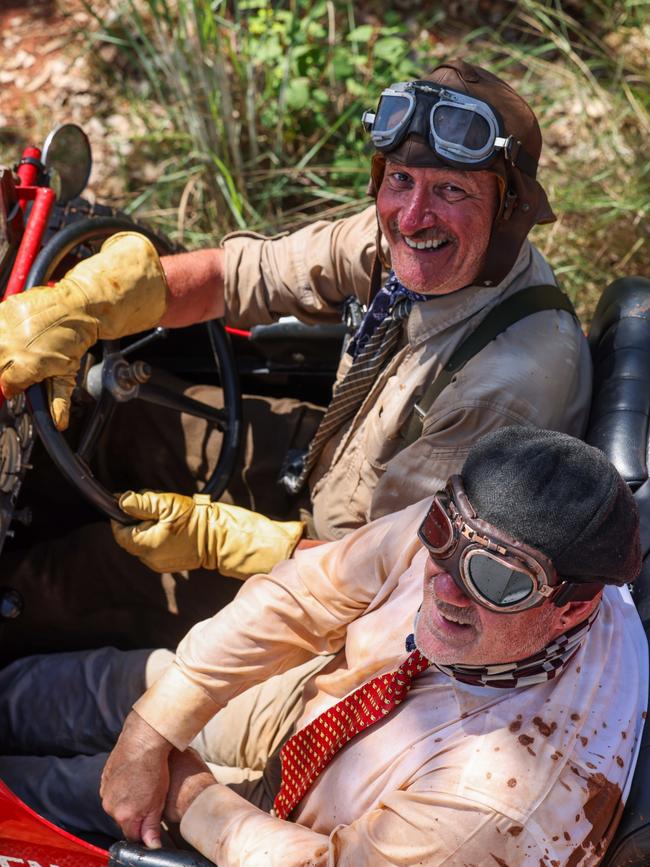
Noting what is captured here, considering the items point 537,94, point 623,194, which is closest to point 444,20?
point 537,94

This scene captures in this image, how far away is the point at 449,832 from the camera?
1.43 m

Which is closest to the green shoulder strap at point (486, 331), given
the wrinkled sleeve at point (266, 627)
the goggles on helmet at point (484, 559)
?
the wrinkled sleeve at point (266, 627)

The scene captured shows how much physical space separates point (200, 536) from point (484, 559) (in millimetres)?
1026

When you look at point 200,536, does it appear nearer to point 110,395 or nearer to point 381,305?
point 110,395

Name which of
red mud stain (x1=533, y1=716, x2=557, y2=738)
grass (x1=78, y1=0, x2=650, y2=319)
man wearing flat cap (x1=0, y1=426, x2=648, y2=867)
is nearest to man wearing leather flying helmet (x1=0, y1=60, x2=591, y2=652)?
man wearing flat cap (x1=0, y1=426, x2=648, y2=867)

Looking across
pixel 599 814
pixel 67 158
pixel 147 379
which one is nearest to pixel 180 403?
pixel 147 379

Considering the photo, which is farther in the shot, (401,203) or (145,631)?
(145,631)

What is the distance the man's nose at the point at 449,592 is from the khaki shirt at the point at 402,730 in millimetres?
149

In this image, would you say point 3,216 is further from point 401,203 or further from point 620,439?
point 620,439

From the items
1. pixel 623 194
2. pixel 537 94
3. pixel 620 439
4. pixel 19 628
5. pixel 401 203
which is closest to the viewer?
pixel 620 439

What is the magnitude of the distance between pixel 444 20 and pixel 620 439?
11.5ft

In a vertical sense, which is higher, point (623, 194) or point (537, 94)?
point (537, 94)

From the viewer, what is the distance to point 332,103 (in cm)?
434

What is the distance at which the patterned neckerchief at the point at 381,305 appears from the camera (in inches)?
87.7
